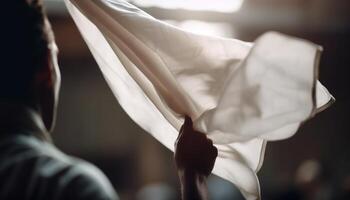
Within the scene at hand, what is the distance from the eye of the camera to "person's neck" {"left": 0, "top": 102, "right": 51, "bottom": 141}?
1.14 m

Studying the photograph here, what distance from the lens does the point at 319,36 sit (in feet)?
19.2

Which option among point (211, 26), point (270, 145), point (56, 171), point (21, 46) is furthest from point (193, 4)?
point (56, 171)

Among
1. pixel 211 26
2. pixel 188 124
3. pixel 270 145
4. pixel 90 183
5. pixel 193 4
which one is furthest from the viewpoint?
Answer: pixel 270 145

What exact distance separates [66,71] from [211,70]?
5.06m

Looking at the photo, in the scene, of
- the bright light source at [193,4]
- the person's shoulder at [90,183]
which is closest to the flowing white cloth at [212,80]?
the person's shoulder at [90,183]

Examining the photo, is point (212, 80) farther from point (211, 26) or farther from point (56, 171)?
point (211, 26)

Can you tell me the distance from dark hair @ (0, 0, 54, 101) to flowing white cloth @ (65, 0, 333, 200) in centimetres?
8

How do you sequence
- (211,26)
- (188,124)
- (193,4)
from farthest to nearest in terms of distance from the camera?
(211,26) < (193,4) < (188,124)

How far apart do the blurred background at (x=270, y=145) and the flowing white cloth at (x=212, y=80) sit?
4.12 meters

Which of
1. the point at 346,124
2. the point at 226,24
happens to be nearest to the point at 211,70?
the point at 226,24

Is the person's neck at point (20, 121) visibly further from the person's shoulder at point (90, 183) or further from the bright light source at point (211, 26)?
the bright light source at point (211, 26)

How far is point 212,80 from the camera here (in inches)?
46.3

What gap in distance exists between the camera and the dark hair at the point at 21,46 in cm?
119

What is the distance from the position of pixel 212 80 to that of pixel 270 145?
5348 millimetres
